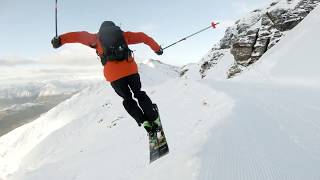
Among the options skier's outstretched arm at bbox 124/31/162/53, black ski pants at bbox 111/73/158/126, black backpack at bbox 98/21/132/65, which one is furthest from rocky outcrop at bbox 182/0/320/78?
black backpack at bbox 98/21/132/65

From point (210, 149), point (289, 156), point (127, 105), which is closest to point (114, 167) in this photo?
A: point (127, 105)

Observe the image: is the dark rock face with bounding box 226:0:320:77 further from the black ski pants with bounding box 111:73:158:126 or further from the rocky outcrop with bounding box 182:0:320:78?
the black ski pants with bounding box 111:73:158:126

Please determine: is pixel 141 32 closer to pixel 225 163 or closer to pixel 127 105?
pixel 127 105

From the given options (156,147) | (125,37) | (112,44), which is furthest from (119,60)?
(156,147)

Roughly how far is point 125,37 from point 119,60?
68 centimetres

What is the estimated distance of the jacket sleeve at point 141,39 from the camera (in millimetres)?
8359

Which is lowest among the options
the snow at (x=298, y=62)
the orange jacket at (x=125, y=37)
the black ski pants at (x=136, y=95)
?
the snow at (x=298, y=62)

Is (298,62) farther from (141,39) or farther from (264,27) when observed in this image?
(264,27)

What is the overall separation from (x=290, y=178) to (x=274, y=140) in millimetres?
1994

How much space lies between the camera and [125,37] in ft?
27.3

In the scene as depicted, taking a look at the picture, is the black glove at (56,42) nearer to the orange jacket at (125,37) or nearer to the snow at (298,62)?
the orange jacket at (125,37)

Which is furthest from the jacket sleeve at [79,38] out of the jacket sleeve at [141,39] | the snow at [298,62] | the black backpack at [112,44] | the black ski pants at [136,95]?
the snow at [298,62]

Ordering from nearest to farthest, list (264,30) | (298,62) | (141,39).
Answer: (141,39) → (298,62) → (264,30)

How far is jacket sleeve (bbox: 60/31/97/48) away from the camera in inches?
323
